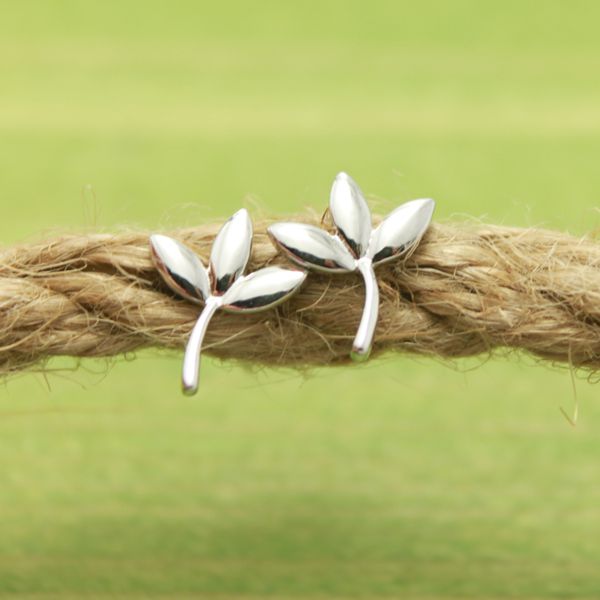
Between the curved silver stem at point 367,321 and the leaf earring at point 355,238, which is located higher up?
the leaf earring at point 355,238

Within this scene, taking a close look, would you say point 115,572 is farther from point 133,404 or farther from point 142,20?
point 142,20

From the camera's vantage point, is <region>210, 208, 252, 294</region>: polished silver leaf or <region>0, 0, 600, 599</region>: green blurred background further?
<region>0, 0, 600, 599</region>: green blurred background

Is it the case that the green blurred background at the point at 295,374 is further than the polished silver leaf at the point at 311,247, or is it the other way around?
the green blurred background at the point at 295,374

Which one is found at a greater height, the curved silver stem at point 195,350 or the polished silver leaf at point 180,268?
the polished silver leaf at point 180,268

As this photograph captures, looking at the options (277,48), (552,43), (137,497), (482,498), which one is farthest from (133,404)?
(552,43)

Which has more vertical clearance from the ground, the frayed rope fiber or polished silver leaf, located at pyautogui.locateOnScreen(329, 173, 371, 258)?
polished silver leaf, located at pyautogui.locateOnScreen(329, 173, 371, 258)

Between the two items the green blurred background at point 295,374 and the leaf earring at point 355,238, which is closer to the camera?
the leaf earring at point 355,238
